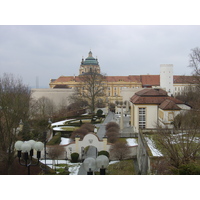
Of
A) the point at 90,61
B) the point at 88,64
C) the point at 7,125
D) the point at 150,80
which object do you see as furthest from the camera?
the point at 90,61

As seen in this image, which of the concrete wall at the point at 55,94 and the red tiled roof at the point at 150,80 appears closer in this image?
the concrete wall at the point at 55,94

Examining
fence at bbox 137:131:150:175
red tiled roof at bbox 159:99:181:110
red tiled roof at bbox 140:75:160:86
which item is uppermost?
red tiled roof at bbox 140:75:160:86

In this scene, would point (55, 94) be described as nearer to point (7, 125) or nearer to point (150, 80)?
point (150, 80)

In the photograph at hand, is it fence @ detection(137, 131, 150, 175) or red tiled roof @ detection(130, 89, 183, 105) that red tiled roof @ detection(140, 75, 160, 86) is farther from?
fence @ detection(137, 131, 150, 175)

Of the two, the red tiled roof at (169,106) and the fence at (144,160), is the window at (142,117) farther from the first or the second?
the fence at (144,160)

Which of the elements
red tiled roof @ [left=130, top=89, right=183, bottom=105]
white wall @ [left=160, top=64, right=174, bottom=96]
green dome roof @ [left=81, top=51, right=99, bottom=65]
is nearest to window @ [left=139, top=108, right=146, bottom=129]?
red tiled roof @ [left=130, top=89, right=183, bottom=105]

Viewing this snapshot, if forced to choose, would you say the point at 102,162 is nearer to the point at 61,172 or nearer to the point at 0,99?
the point at 61,172

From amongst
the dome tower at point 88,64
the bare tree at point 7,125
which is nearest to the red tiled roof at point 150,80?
the dome tower at point 88,64

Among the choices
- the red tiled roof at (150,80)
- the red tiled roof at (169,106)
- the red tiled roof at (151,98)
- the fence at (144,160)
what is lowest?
the fence at (144,160)

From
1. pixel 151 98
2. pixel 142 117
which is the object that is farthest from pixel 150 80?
pixel 142 117

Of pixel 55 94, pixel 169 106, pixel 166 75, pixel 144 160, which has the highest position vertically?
pixel 166 75

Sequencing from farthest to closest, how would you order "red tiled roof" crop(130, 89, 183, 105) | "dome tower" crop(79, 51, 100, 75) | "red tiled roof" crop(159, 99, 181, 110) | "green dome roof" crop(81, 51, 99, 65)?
"green dome roof" crop(81, 51, 99, 65)
"dome tower" crop(79, 51, 100, 75)
"red tiled roof" crop(130, 89, 183, 105)
"red tiled roof" crop(159, 99, 181, 110)

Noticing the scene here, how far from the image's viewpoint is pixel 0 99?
1300cm

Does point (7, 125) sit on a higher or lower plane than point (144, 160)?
higher
